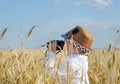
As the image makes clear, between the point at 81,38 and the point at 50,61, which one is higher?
the point at 81,38

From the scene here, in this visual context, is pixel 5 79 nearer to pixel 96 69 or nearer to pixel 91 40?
pixel 91 40

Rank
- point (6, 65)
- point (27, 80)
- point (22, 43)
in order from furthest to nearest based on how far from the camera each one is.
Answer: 1. point (6, 65)
2. point (27, 80)
3. point (22, 43)

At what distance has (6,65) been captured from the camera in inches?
113

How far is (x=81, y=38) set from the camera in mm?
2887

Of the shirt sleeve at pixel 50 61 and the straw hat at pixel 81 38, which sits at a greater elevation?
the straw hat at pixel 81 38

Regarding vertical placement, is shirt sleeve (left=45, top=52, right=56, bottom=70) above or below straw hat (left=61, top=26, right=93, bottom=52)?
below

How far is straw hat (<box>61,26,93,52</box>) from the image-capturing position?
9.48 feet

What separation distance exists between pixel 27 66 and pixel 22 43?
1.31 ft

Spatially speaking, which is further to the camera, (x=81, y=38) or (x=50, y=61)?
(x=81, y=38)

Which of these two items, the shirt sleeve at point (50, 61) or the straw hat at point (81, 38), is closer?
the shirt sleeve at point (50, 61)

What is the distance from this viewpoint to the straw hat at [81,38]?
2.89m

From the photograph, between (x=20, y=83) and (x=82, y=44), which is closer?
(x=20, y=83)

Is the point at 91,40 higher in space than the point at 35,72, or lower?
higher

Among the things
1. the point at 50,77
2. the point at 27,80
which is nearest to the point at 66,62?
the point at 50,77
